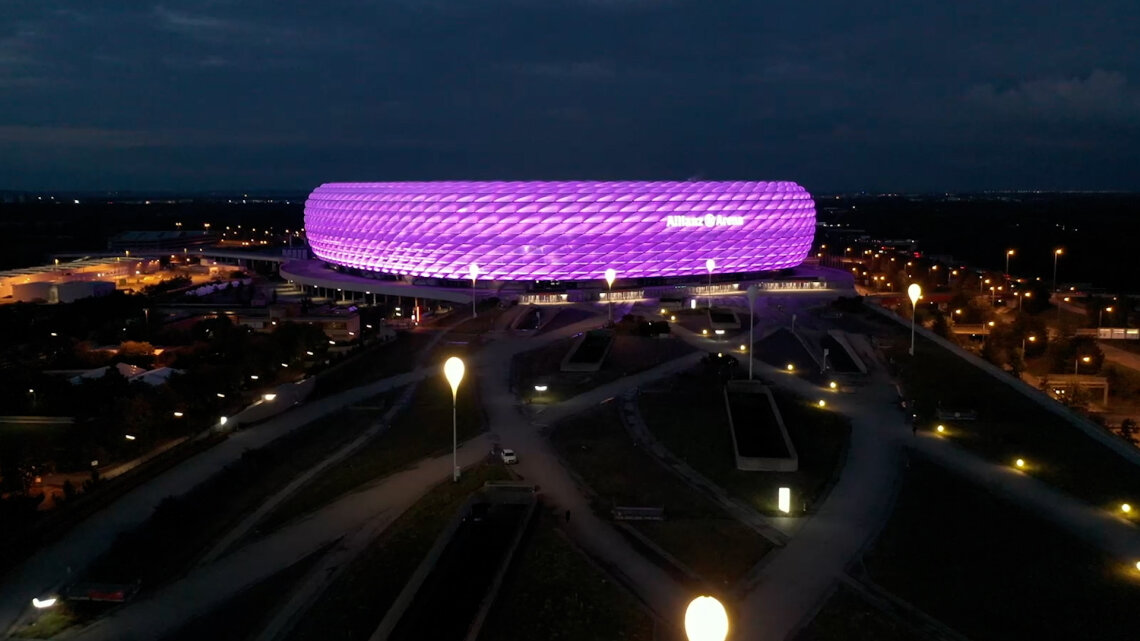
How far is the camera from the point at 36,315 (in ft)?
169

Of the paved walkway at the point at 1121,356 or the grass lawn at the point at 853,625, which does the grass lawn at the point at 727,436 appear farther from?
the paved walkway at the point at 1121,356

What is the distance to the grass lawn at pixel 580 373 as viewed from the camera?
28.4 meters

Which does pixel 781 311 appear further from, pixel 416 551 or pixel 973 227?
pixel 973 227

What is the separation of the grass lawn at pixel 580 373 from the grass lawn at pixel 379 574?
9115 millimetres

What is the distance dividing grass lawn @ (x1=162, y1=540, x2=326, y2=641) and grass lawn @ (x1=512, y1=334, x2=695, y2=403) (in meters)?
12.7

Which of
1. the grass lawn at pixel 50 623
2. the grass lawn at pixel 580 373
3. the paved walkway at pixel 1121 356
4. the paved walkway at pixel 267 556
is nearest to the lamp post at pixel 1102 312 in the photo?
the paved walkway at pixel 1121 356

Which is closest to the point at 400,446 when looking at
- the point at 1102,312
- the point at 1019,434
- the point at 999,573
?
the point at 999,573

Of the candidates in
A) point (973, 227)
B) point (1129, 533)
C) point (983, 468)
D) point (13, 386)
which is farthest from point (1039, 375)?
point (973, 227)

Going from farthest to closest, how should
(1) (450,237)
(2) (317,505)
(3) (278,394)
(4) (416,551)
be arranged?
(1) (450,237)
(3) (278,394)
(2) (317,505)
(4) (416,551)

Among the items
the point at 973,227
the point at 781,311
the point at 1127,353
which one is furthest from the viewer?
the point at 973,227

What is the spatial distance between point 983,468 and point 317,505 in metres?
16.6

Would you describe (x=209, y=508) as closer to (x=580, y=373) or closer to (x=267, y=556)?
(x=267, y=556)

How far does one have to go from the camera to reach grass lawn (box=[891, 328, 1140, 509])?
1880 centimetres

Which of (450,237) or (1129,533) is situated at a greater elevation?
(450,237)
